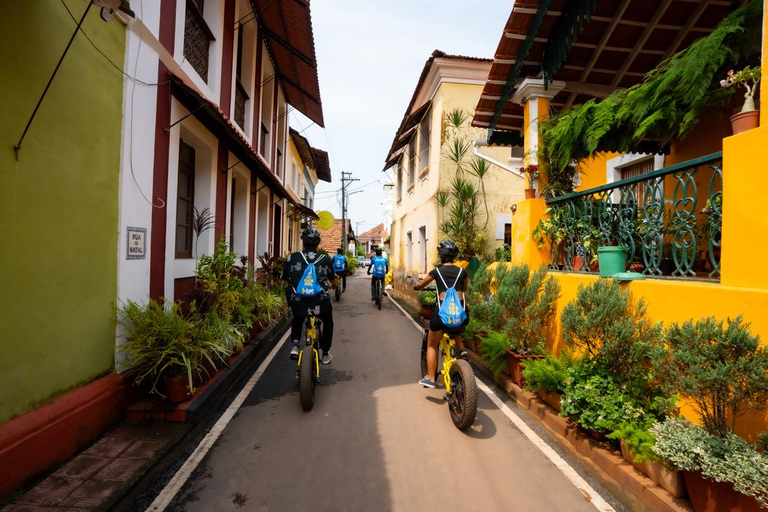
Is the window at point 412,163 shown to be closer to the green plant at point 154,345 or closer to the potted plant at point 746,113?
the potted plant at point 746,113

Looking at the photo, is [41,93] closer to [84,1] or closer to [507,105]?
[84,1]

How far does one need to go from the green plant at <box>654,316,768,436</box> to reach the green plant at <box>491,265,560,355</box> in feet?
7.16

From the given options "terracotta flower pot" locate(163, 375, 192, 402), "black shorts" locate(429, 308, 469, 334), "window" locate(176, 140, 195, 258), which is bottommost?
"terracotta flower pot" locate(163, 375, 192, 402)

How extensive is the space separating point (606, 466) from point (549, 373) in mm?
998

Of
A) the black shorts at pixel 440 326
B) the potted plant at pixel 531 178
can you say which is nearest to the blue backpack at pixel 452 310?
the black shorts at pixel 440 326

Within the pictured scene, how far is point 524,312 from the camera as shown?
196 inches

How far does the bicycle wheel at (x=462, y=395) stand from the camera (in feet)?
11.8

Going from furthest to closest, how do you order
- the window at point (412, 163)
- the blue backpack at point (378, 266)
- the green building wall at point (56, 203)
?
the window at point (412, 163) < the blue backpack at point (378, 266) < the green building wall at point (56, 203)

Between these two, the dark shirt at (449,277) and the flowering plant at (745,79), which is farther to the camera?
the dark shirt at (449,277)

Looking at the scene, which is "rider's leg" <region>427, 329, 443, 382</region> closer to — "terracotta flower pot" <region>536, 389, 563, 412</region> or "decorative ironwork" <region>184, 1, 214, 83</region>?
"terracotta flower pot" <region>536, 389, 563, 412</region>

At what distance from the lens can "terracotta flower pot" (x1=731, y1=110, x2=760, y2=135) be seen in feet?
10.1

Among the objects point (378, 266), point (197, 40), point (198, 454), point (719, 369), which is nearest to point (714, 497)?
point (719, 369)

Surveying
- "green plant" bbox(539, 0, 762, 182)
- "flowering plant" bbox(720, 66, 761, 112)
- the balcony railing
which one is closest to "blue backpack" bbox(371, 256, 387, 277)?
the balcony railing

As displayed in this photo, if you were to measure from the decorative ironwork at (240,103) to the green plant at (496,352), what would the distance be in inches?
285
